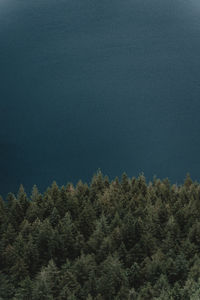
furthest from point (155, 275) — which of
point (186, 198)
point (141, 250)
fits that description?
point (186, 198)

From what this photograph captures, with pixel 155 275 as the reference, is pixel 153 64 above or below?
above

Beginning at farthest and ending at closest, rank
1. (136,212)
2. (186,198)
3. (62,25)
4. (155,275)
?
(62,25)
(186,198)
(136,212)
(155,275)

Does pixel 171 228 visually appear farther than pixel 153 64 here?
No

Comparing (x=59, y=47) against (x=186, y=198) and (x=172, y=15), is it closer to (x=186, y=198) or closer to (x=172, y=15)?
(x=172, y=15)

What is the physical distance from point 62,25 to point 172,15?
17951mm

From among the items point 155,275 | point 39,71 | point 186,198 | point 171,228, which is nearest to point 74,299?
point 155,275

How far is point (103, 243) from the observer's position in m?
25.5

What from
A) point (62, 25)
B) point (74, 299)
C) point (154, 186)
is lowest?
point (74, 299)

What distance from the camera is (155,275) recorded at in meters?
23.3

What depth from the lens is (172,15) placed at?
63.9 m

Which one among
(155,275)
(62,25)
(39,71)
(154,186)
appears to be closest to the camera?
(155,275)

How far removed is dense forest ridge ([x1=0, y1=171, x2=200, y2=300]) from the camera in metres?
22.1

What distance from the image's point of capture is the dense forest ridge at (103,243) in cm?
2209

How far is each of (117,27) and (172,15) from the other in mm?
9459
